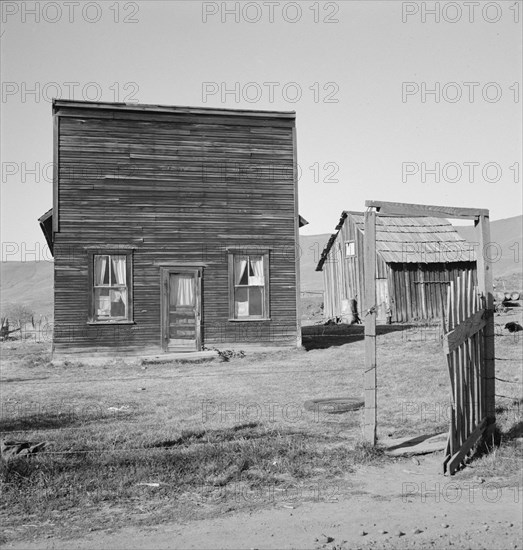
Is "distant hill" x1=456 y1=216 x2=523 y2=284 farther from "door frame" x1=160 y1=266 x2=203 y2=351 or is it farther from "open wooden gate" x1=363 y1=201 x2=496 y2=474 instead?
"open wooden gate" x1=363 y1=201 x2=496 y2=474

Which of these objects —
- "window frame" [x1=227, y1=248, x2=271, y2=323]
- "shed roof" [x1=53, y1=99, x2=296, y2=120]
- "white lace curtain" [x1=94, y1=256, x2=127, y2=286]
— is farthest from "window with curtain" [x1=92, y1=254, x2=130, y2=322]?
"shed roof" [x1=53, y1=99, x2=296, y2=120]

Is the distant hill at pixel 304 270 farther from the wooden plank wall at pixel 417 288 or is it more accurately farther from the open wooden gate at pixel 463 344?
the open wooden gate at pixel 463 344

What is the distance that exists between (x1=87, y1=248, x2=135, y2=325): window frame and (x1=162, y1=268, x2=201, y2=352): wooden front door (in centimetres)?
97

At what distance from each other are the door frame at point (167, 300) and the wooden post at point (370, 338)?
11982mm

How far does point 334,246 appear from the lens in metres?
36.9

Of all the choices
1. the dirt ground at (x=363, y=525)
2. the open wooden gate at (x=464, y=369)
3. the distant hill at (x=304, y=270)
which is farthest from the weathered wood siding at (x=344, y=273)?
the distant hill at (x=304, y=270)

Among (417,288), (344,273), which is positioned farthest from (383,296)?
(344,273)

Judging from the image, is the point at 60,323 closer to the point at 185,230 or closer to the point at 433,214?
the point at 185,230

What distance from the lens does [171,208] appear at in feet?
64.0

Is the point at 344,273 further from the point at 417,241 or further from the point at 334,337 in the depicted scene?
the point at 334,337

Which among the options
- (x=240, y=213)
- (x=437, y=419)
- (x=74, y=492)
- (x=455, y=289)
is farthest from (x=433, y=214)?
(x=240, y=213)

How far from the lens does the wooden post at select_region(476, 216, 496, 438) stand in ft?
27.4

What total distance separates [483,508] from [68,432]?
541 centimetres

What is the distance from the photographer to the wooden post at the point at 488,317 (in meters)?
8.36
